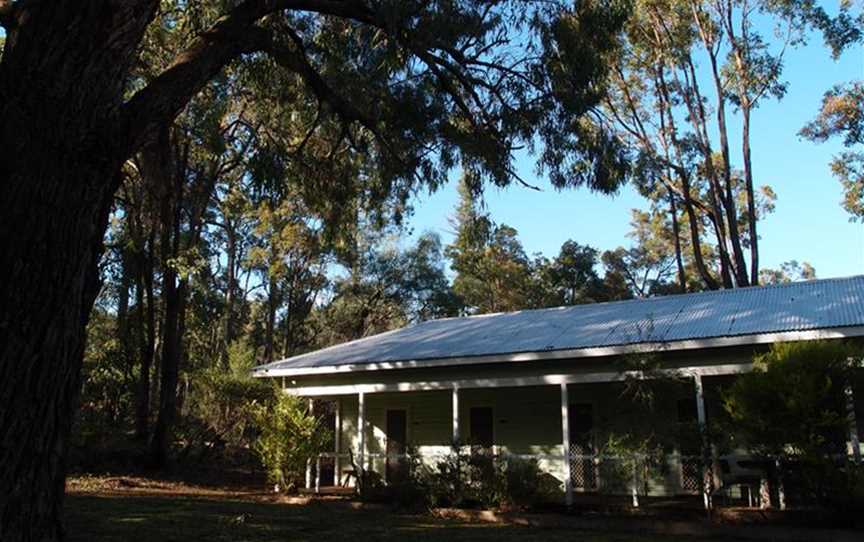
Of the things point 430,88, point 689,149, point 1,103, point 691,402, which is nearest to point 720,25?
point 689,149

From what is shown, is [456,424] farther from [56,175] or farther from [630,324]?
[56,175]

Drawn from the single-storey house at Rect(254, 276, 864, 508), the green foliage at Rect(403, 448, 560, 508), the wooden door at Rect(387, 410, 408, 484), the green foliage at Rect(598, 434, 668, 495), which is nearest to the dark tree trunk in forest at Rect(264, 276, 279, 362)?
the single-storey house at Rect(254, 276, 864, 508)

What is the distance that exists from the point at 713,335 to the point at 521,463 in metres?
4.23

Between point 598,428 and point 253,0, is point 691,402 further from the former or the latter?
point 253,0

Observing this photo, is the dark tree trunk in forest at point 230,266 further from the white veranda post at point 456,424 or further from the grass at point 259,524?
the white veranda post at point 456,424

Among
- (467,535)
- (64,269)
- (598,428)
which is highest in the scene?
(64,269)

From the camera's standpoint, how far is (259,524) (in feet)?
36.9

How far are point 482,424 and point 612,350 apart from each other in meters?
5.18

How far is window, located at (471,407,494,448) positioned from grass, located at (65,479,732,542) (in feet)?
12.2

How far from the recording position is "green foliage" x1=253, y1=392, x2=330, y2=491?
1586 cm

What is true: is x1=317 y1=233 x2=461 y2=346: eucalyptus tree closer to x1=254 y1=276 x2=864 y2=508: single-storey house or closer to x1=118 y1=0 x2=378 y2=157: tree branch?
x1=254 y1=276 x2=864 y2=508: single-storey house

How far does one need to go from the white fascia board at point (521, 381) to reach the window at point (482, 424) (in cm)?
218

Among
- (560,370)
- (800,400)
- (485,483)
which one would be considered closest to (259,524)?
(485,483)

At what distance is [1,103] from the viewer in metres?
4.29
